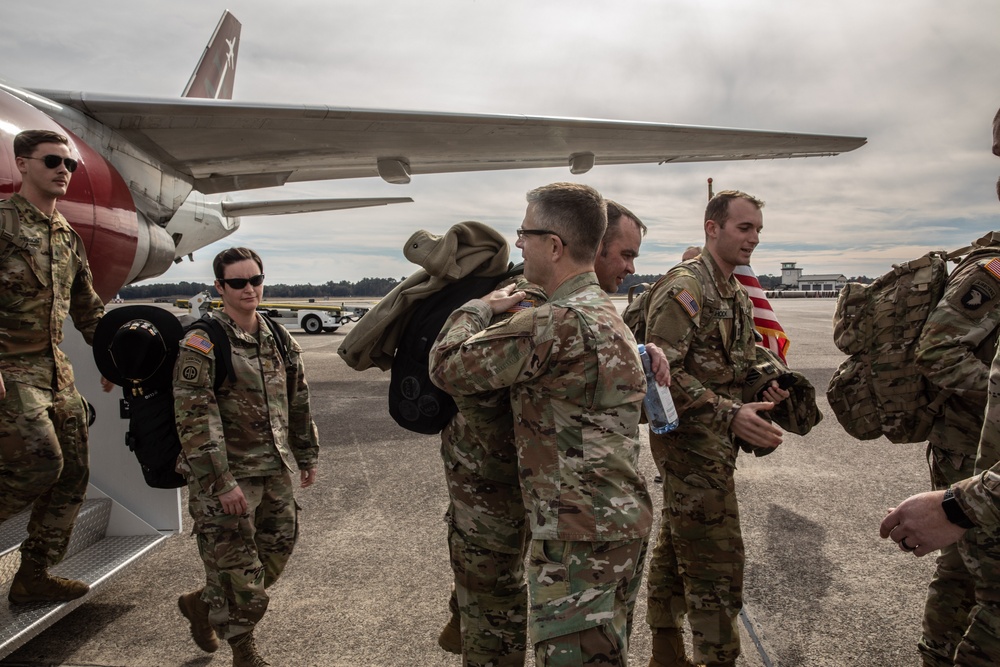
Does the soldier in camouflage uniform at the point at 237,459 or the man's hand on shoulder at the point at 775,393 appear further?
the man's hand on shoulder at the point at 775,393

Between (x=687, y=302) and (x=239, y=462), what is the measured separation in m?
2.07

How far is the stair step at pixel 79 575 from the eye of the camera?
2490 mm

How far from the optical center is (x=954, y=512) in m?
1.56

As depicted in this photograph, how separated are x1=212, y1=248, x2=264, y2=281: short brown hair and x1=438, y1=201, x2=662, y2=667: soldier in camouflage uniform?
1.29 metres

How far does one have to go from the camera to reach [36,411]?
8.68 ft

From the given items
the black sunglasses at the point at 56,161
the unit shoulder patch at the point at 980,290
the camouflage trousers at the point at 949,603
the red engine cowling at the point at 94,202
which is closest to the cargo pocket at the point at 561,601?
the camouflage trousers at the point at 949,603

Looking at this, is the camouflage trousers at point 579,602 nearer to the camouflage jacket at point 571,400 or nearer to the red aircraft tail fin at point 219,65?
the camouflage jacket at point 571,400

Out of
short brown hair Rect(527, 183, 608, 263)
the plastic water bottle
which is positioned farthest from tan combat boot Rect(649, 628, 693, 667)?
short brown hair Rect(527, 183, 608, 263)

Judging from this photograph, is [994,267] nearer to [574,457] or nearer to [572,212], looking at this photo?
[572,212]

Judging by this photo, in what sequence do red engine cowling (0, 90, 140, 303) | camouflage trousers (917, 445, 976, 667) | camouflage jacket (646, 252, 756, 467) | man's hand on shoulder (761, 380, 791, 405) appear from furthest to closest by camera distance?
red engine cowling (0, 90, 140, 303) → man's hand on shoulder (761, 380, 791, 405) → camouflage jacket (646, 252, 756, 467) → camouflage trousers (917, 445, 976, 667)

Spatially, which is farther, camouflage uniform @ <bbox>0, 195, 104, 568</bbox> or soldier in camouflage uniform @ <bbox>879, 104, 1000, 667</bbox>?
camouflage uniform @ <bbox>0, 195, 104, 568</bbox>

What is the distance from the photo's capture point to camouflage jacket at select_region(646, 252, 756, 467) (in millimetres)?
2545

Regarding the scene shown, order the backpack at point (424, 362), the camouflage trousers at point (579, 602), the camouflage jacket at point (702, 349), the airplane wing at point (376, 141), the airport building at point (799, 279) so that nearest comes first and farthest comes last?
the camouflage trousers at point (579, 602), the backpack at point (424, 362), the camouflage jacket at point (702, 349), the airplane wing at point (376, 141), the airport building at point (799, 279)

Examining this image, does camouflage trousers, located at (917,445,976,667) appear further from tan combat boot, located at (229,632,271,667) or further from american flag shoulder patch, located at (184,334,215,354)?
american flag shoulder patch, located at (184,334,215,354)
